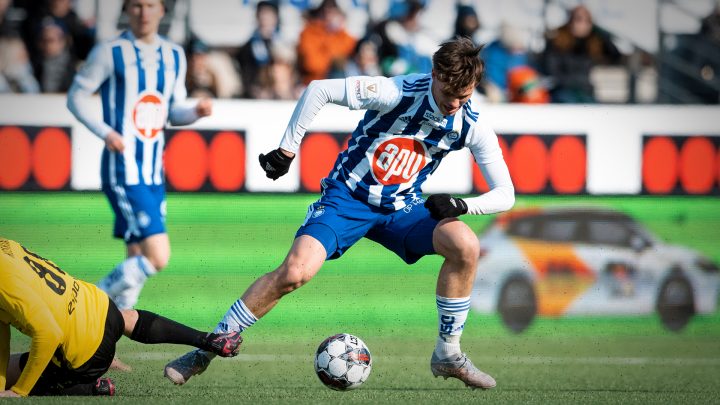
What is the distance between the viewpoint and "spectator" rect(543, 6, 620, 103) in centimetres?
1027

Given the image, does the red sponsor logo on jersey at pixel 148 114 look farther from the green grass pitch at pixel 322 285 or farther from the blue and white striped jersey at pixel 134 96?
the green grass pitch at pixel 322 285

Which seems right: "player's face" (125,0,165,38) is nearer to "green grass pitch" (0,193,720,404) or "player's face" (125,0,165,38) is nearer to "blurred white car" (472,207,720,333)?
"green grass pitch" (0,193,720,404)

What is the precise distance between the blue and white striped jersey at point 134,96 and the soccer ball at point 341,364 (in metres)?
2.56

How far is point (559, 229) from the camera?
10055mm

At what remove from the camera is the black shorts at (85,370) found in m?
5.70

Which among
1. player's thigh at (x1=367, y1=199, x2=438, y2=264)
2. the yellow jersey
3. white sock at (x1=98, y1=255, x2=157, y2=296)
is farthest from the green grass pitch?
the yellow jersey

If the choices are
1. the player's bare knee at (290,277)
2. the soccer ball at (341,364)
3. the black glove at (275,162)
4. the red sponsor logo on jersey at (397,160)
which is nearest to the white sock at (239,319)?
the player's bare knee at (290,277)

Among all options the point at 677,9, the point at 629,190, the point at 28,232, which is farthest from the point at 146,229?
the point at 677,9

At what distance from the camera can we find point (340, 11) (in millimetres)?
10367

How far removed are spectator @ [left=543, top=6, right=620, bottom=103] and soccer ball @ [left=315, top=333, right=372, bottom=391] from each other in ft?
15.4

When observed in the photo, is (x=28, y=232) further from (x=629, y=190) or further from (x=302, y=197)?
(x=629, y=190)

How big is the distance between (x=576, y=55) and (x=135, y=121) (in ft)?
13.8

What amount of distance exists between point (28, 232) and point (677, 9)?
623cm

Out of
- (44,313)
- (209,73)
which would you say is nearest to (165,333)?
(44,313)
